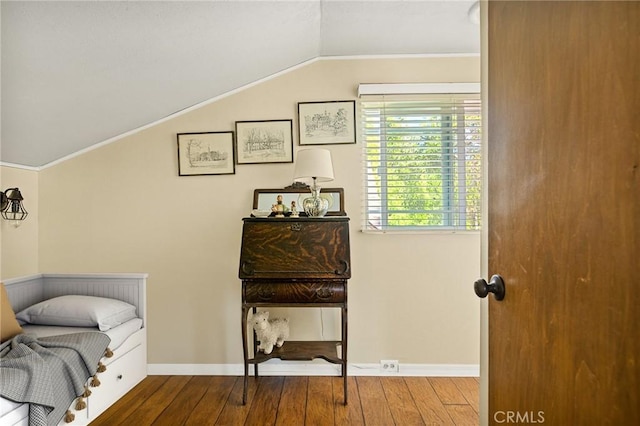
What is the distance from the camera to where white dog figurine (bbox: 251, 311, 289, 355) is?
2.49 meters

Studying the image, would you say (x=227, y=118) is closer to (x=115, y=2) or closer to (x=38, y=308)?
(x=115, y=2)

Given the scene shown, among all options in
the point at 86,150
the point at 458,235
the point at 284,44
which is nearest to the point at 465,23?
the point at 284,44

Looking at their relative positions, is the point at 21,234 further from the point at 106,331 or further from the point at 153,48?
the point at 153,48

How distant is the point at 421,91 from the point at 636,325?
251 cm

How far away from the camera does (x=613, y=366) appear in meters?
0.57

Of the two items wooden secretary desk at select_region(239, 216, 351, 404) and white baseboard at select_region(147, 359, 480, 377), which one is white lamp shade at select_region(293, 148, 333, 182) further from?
white baseboard at select_region(147, 359, 480, 377)

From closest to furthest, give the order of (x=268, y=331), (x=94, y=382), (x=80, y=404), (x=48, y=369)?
(x=48, y=369) → (x=80, y=404) → (x=94, y=382) → (x=268, y=331)

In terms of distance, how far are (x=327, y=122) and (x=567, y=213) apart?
230cm

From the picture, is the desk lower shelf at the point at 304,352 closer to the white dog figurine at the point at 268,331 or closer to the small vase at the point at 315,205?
the white dog figurine at the point at 268,331

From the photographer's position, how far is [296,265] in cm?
235

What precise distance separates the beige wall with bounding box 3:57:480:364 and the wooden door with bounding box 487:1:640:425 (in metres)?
1.86

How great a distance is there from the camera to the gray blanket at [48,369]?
1595 mm

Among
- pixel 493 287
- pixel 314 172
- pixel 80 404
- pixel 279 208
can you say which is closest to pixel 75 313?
pixel 80 404

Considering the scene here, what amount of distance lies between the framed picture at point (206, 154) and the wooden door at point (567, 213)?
2209mm
